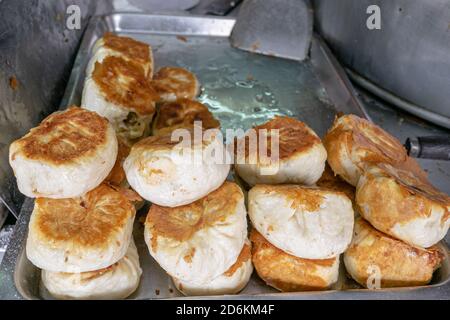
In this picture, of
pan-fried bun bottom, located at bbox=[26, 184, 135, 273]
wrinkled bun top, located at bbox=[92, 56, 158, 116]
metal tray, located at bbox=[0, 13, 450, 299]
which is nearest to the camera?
pan-fried bun bottom, located at bbox=[26, 184, 135, 273]

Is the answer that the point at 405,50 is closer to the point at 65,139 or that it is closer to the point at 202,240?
the point at 202,240

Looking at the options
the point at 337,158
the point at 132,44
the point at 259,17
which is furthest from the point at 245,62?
the point at 337,158

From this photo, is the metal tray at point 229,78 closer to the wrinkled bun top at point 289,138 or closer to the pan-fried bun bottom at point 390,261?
the pan-fried bun bottom at point 390,261

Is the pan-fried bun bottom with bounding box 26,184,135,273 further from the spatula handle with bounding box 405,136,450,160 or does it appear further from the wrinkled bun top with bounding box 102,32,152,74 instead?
the spatula handle with bounding box 405,136,450,160

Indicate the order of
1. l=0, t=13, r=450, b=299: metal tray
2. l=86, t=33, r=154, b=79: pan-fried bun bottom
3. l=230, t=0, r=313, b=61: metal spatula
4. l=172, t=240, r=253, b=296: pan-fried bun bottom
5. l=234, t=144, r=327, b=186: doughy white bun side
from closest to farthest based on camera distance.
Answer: l=172, t=240, r=253, b=296: pan-fried bun bottom
l=234, t=144, r=327, b=186: doughy white bun side
l=0, t=13, r=450, b=299: metal tray
l=86, t=33, r=154, b=79: pan-fried bun bottom
l=230, t=0, r=313, b=61: metal spatula

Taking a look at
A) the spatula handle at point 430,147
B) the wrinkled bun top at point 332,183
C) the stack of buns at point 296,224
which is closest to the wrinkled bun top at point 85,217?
the stack of buns at point 296,224

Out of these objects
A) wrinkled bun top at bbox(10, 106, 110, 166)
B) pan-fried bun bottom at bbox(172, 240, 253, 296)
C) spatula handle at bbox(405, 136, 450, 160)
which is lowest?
pan-fried bun bottom at bbox(172, 240, 253, 296)

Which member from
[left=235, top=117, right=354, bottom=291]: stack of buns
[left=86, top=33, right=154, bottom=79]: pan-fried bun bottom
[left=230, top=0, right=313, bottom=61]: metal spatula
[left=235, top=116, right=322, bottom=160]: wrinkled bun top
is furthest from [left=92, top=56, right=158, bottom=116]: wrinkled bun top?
[left=230, top=0, right=313, bottom=61]: metal spatula
